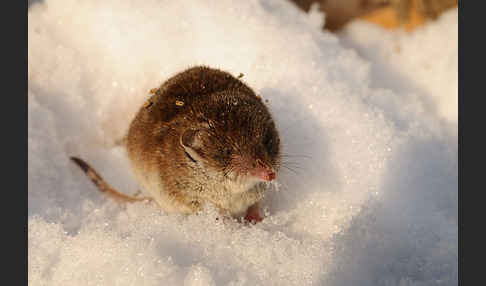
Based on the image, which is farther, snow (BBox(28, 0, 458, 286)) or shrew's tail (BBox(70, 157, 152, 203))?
shrew's tail (BBox(70, 157, 152, 203))

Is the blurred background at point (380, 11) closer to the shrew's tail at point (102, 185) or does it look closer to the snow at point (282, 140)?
the snow at point (282, 140)

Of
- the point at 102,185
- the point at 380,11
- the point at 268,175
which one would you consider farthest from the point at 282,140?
the point at 380,11

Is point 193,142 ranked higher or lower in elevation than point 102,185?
higher

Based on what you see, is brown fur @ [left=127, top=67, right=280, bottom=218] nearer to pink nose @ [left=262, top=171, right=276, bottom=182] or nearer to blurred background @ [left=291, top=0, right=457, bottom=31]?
pink nose @ [left=262, top=171, right=276, bottom=182]

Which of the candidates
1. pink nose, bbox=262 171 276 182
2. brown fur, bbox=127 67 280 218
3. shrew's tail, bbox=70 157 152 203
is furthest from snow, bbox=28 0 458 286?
pink nose, bbox=262 171 276 182

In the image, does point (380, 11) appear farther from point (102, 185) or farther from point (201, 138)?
point (102, 185)
